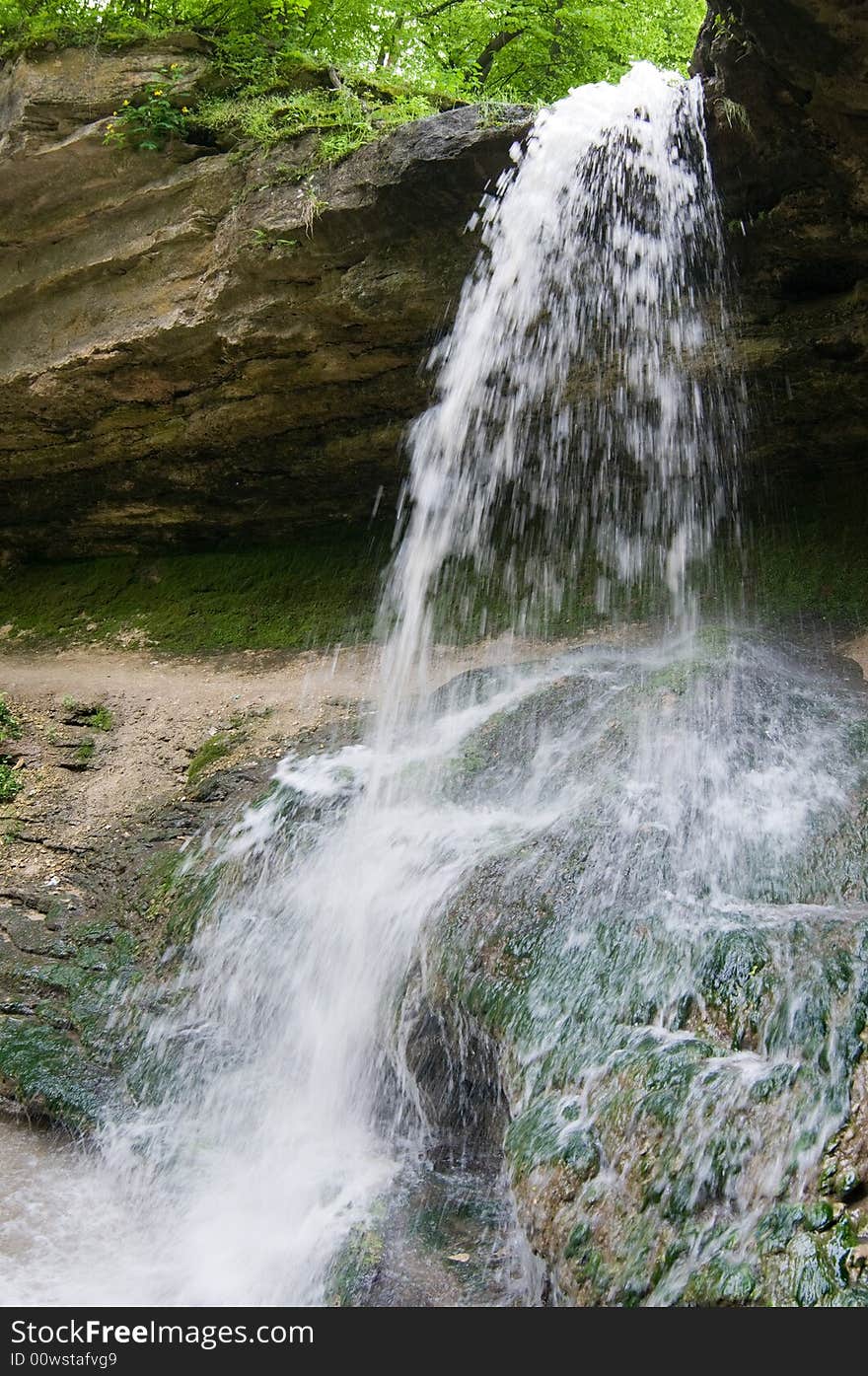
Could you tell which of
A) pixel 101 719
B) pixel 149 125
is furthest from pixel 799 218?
pixel 101 719

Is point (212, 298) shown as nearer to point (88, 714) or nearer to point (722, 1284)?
point (88, 714)

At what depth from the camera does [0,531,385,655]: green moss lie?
28.7 feet

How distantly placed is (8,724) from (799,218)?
6459 mm

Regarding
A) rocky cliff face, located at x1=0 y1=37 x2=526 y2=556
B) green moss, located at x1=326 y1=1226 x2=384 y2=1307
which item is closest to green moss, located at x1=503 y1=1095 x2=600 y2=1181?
green moss, located at x1=326 y1=1226 x2=384 y2=1307

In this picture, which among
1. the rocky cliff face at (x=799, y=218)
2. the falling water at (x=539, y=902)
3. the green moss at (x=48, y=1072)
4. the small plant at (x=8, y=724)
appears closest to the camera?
the falling water at (x=539, y=902)

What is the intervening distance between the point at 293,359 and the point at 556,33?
5610 millimetres

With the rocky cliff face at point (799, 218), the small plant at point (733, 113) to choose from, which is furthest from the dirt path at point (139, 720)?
the small plant at point (733, 113)

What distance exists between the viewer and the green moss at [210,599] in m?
8.76

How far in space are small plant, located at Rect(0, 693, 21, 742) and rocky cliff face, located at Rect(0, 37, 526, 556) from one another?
→ 2426 millimetres

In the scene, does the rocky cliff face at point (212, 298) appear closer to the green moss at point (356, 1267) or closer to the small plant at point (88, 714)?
the small plant at point (88, 714)

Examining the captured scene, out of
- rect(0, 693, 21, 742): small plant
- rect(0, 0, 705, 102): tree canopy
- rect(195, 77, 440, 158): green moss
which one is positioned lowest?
rect(0, 693, 21, 742): small plant

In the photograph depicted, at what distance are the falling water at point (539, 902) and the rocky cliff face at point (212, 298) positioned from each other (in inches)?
18.8

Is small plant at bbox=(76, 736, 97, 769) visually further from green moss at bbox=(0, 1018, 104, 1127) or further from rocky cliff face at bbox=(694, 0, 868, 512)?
rocky cliff face at bbox=(694, 0, 868, 512)

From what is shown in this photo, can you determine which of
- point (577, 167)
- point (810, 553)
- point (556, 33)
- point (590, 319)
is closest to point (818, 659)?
point (810, 553)
